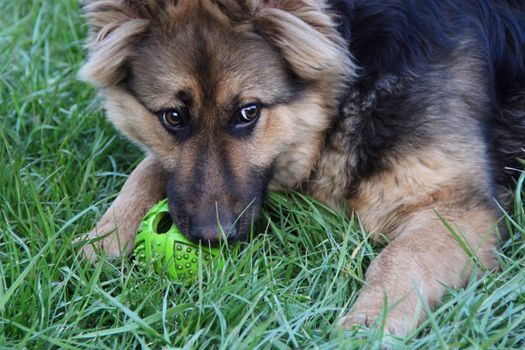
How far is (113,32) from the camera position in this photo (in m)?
3.53

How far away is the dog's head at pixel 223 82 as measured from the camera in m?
3.37

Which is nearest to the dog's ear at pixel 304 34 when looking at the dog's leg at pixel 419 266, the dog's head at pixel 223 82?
the dog's head at pixel 223 82

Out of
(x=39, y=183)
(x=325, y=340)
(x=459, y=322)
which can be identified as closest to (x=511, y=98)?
(x=459, y=322)

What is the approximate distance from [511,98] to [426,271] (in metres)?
1.16

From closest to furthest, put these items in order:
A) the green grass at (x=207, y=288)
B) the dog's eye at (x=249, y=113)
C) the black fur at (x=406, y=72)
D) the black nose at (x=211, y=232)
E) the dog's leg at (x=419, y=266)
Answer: the green grass at (x=207, y=288) → the dog's leg at (x=419, y=266) → the black nose at (x=211, y=232) → the dog's eye at (x=249, y=113) → the black fur at (x=406, y=72)

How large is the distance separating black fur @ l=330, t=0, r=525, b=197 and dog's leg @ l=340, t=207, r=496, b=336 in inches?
13.3

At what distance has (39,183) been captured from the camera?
423 centimetres

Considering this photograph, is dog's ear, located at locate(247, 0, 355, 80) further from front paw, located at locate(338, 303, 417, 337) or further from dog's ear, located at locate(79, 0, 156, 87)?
front paw, located at locate(338, 303, 417, 337)

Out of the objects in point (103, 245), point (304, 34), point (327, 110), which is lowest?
point (103, 245)

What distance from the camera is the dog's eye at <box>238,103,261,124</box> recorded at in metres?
3.42

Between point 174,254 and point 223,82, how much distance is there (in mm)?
780

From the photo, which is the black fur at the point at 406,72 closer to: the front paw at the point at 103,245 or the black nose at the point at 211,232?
the black nose at the point at 211,232

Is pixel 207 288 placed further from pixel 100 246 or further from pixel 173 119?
pixel 173 119

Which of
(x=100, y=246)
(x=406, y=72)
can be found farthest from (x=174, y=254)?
(x=406, y=72)
